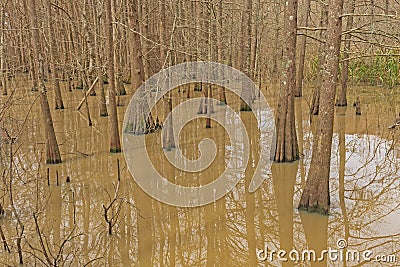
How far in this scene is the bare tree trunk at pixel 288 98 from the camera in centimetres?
870

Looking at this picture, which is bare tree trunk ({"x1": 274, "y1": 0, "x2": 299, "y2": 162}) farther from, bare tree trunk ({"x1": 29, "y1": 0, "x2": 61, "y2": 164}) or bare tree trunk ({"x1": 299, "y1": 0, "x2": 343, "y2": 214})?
bare tree trunk ({"x1": 29, "y1": 0, "x2": 61, "y2": 164})

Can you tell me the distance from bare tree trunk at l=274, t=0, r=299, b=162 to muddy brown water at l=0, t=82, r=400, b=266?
13.2 inches

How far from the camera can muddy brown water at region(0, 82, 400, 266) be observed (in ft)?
18.1

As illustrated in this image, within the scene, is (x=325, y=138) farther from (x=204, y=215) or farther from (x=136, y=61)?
(x=136, y=61)

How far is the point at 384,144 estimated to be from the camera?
1056cm

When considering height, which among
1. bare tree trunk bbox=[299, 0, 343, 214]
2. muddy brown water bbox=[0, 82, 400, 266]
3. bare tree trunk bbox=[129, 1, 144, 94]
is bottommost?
muddy brown water bbox=[0, 82, 400, 266]

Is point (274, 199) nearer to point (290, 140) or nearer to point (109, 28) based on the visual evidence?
point (290, 140)

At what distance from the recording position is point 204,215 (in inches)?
267

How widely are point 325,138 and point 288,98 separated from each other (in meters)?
2.77

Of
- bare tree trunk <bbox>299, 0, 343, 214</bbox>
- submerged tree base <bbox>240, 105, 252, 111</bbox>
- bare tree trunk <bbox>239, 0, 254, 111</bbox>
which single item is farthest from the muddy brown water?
bare tree trunk <bbox>239, 0, 254, 111</bbox>

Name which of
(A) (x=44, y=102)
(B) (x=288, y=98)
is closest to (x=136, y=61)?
(A) (x=44, y=102)

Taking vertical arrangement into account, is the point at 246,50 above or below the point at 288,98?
above

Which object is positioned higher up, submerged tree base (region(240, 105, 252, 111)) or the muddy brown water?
submerged tree base (region(240, 105, 252, 111))

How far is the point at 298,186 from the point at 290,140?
152 cm
